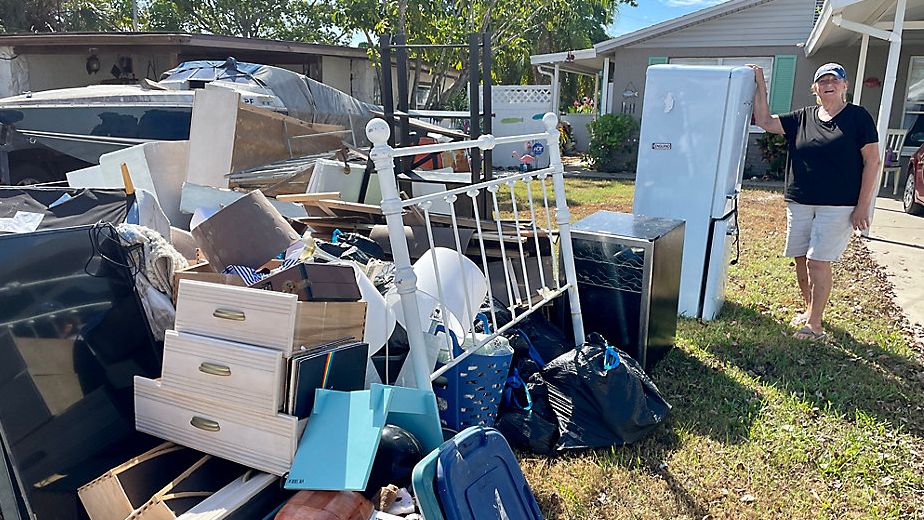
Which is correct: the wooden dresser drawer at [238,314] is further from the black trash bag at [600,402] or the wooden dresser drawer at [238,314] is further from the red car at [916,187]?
the red car at [916,187]

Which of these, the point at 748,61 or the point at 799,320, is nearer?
the point at 799,320

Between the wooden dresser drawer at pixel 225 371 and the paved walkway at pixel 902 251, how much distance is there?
4.76 m

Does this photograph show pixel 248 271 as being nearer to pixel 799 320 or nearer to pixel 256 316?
pixel 256 316

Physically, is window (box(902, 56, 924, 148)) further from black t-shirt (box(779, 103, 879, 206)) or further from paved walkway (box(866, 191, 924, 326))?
black t-shirt (box(779, 103, 879, 206))

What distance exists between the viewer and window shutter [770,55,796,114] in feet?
43.5

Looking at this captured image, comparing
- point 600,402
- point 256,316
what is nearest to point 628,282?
point 600,402

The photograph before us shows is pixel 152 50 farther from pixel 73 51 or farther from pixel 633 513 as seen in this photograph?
pixel 633 513

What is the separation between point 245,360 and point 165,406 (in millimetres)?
430

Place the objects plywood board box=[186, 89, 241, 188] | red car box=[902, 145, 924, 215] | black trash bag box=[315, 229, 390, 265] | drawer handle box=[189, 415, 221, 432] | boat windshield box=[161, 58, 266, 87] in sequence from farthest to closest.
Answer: boat windshield box=[161, 58, 266, 87], red car box=[902, 145, 924, 215], plywood board box=[186, 89, 241, 188], black trash bag box=[315, 229, 390, 265], drawer handle box=[189, 415, 221, 432]

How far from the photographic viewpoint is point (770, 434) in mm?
3340

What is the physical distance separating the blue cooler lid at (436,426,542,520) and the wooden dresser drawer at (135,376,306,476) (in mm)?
535

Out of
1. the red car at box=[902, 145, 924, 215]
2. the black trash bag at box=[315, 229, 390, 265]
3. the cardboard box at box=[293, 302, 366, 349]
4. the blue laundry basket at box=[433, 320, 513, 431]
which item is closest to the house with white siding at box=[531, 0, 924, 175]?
the red car at box=[902, 145, 924, 215]

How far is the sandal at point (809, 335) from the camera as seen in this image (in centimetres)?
447

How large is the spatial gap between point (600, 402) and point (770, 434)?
94 cm
